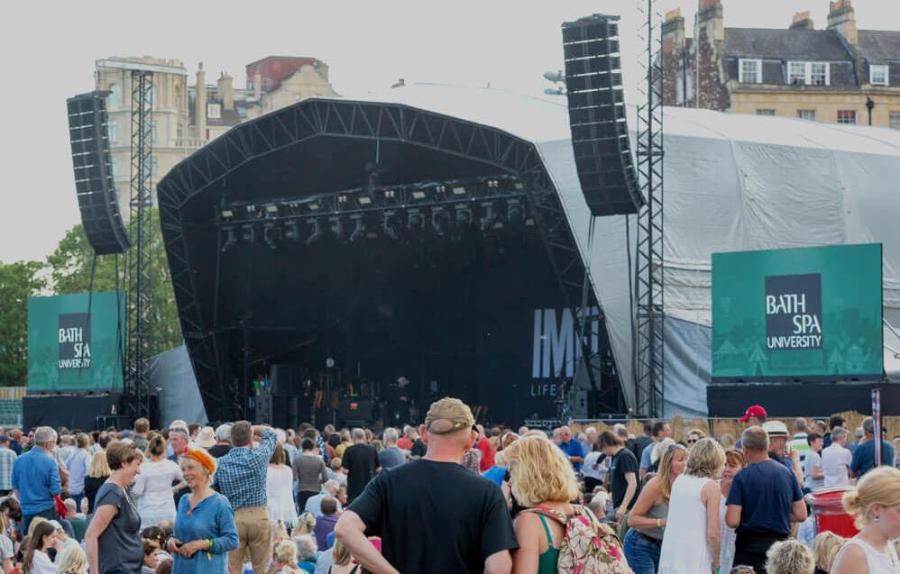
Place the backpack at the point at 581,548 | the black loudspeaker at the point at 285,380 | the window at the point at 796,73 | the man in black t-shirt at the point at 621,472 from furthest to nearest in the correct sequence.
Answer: the window at the point at 796,73 → the black loudspeaker at the point at 285,380 → the man in black t-shirt at the point at 621,472 → the backpack at the point at 581,548

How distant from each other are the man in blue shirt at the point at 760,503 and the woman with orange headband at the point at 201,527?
277 cm

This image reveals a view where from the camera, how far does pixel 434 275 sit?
117 feet

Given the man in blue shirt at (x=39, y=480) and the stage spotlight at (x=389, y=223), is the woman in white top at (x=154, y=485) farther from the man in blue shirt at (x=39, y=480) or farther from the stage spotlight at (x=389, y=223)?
the stage spotlight at (x=389, y=223)

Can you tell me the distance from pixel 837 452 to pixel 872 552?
10085mm

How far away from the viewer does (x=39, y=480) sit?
1419cm

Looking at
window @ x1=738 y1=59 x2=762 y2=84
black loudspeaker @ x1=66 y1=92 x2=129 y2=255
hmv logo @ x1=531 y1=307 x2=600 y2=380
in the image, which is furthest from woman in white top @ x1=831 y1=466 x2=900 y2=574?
window @ x1=738 y1=59 x2=762 y2=84

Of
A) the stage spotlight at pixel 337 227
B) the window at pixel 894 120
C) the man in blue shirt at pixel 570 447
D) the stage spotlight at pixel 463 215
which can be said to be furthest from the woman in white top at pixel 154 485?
the window at pixel 894 120

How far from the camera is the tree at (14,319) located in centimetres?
6581

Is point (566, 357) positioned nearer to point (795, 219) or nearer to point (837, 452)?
point (795, 219)

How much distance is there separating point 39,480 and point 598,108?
1437 cm

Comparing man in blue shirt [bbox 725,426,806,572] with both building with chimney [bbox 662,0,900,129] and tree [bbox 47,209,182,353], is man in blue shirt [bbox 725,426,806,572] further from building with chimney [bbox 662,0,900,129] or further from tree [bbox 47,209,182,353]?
tree [bbox 47,209,182,353]

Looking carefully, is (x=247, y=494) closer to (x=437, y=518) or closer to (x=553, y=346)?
(x=437, y=518)

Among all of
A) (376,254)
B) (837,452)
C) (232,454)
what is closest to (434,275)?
(376,254)

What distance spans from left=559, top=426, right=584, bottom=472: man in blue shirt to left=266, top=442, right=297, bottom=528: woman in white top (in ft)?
17.1
